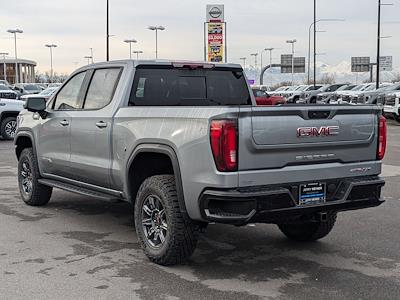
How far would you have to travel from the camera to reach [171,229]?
197 inches

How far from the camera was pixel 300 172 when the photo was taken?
4836mm

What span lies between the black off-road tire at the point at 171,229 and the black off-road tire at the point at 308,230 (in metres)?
1.46

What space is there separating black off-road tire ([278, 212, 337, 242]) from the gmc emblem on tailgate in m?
1.29

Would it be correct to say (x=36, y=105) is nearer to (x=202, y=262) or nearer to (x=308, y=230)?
(x=202, y=262)

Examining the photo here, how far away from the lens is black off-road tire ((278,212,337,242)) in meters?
6.01

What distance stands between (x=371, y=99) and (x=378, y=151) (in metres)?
22.0

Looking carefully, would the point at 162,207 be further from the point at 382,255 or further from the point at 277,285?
the point at 382,255

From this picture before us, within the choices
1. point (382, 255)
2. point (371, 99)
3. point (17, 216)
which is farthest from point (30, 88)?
point (382, 255)

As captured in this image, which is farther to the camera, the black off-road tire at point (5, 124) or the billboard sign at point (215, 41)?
the billboard sign at point (215, 41)

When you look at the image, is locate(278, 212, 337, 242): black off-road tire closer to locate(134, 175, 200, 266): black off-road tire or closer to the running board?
locate(134, 175, 200, 266): black off-road tire

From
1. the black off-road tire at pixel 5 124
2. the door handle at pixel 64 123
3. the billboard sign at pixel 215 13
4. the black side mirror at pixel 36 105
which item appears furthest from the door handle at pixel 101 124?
the billboard sign at pixel 215 13

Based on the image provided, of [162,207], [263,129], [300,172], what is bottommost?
[162,207]

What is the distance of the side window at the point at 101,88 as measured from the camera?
20.6ft

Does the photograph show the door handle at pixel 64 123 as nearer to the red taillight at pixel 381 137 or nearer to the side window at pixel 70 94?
the side window at pixel 70 94
